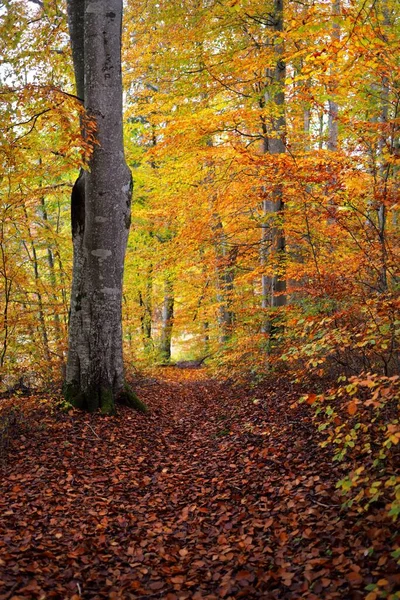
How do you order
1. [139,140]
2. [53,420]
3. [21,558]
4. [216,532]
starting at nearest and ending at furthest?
[21,558]
[216,532]
[53,420]
[139,140]

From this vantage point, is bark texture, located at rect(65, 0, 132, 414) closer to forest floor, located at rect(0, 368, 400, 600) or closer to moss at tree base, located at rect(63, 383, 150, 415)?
moss at tree base, located at rect(63, 383, 150, 415)

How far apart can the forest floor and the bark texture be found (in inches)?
26.7

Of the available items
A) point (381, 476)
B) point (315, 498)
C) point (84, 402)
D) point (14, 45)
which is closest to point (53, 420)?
point (84, 402)

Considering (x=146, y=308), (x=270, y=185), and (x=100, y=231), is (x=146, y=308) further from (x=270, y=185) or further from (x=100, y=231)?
(x=100, y=231)

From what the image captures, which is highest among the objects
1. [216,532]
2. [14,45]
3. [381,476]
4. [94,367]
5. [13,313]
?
[14,45]

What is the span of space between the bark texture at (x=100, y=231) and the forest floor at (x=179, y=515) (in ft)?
2.23

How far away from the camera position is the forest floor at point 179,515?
3230mm

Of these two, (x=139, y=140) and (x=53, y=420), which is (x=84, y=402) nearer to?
(x=53, y=420)

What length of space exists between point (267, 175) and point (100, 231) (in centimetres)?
320

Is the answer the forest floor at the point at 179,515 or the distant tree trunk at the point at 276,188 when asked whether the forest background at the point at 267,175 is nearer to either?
the distant tree trunk at the point at 276,188

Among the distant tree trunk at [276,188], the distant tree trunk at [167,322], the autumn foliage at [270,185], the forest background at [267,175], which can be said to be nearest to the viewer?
the autumn foliage at [270,185]

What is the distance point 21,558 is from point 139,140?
57.2 ft

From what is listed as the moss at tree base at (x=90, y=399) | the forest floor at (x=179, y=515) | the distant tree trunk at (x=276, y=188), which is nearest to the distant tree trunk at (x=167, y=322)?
the distant tree trunk at (x=276, y=188)

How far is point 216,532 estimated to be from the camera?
411cm
